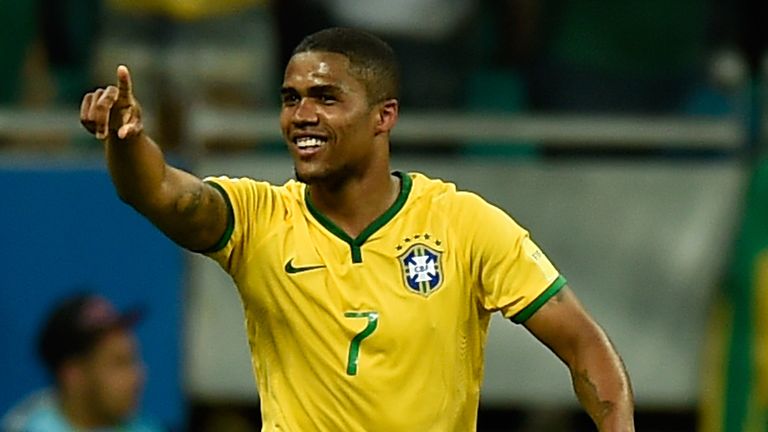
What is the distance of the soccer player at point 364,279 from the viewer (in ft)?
19.4

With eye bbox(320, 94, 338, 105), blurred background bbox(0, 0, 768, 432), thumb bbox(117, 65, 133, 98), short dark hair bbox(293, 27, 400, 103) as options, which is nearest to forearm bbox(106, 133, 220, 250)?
thumb bbox(117, 65, 133, 98)

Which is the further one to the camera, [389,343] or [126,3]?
[126,3]

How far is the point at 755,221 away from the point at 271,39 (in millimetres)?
2378

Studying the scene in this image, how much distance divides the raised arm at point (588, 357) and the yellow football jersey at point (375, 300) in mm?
57

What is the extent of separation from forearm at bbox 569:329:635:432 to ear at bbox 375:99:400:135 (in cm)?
86

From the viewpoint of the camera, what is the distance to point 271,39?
976 cm

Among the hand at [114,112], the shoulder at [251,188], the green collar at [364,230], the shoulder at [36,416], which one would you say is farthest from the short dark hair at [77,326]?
the hand at [114,112]

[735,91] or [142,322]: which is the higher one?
[735,91]

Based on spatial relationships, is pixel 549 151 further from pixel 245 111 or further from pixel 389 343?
pixel 389 343

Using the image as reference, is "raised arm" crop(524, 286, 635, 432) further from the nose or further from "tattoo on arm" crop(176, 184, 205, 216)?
"tattoo on arm" crop(176, 184, 205, 216)

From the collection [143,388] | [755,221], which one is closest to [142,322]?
[143,388]

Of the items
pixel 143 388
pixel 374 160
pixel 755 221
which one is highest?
pixel 374 160

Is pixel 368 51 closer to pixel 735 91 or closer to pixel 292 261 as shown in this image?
pixel 292 261

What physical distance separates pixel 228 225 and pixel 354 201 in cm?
38
